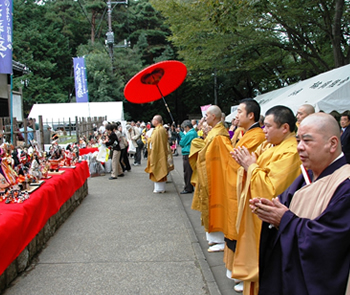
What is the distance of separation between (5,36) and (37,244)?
13.4 feet

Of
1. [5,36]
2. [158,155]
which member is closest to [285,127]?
[158,155]

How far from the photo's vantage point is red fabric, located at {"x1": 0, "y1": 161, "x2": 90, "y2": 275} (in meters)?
3.18

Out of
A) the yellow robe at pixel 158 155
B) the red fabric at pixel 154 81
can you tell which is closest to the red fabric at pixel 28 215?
the red fabric at pixel 154 81

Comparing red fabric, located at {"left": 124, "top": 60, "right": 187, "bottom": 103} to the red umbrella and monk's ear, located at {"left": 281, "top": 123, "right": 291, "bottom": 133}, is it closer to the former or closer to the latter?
the red umbrella

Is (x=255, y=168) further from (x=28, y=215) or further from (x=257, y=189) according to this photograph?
(x=28, y=215)

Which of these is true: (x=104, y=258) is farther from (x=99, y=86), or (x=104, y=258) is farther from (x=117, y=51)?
(x=117, y=51)

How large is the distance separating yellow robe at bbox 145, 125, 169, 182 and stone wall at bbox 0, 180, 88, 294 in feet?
6.73

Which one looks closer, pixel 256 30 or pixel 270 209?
pixel 270 209

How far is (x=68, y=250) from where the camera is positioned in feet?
14.8

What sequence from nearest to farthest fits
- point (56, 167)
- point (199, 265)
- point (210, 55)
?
1. point (199, 265)
2. point (56, 167)
3. point (210, 55)

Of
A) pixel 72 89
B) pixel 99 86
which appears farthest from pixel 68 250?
pixel 72 89

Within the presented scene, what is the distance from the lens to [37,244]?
14.2ft

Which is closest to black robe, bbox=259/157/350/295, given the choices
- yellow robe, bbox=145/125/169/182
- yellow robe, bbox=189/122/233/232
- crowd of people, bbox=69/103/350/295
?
crowd of people, bbox=69/103/350/295

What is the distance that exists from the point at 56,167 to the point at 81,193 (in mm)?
1234
